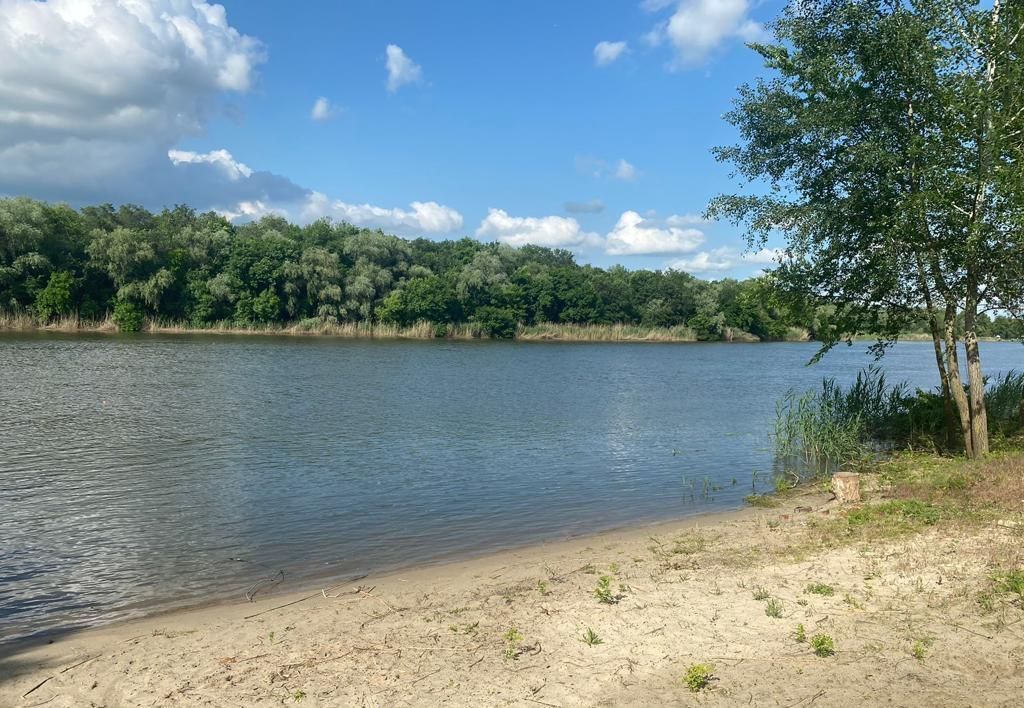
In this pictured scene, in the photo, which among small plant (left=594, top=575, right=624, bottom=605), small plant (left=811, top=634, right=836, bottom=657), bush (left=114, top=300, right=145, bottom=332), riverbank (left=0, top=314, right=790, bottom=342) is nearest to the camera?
small plant (left=811, top=634, right=836, bottom=657)

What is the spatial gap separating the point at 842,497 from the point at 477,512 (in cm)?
580

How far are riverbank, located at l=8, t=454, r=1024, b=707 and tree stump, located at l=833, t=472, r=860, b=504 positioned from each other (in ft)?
6.04

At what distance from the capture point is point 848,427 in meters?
16.8

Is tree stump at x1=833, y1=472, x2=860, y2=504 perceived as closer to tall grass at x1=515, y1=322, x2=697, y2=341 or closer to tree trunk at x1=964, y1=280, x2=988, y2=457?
tree trunk at x1=964, y1=280, x2=988, y2=457

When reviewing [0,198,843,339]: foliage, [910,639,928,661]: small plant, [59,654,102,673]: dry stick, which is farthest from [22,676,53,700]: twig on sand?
[0,198,843,339]: foliage

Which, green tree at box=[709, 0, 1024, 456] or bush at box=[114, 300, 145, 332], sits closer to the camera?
green tree at box=[709, 0, 1024, 456]

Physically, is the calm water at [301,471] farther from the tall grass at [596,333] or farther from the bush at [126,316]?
the tall grass at [596,333]

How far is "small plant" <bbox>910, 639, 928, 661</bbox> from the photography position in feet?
18.5

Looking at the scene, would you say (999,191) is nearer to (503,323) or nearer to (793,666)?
(793,666)

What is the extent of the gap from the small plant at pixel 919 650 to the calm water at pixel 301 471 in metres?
6.04

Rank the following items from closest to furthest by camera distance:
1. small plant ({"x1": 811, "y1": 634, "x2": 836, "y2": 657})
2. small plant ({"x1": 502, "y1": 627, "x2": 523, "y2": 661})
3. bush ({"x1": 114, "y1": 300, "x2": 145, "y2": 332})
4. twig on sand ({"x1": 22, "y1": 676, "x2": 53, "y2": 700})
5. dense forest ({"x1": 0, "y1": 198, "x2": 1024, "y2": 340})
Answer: twig on sand ({"x1": 22, "y1": 676, "x2": 53, "y2": 700}) < small plant ({"x1": 811, "y1": 634, "x2": 836, "y2": 657}) < small plant ({"x1": 502, "y1": 627, "x2": 523, "y2": 661}) < dense forest ({"x1": 0, "y1": 198, "x2": 1024, "y2": 340}) < bush ({"x1": 114, "y1": 300, "x2": 145, "y2": 332})

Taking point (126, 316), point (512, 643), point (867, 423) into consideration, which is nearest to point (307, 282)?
point (126, 316)

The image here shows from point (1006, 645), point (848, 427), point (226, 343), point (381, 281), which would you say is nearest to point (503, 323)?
point (381, 281)

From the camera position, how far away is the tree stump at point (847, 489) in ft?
36.5
